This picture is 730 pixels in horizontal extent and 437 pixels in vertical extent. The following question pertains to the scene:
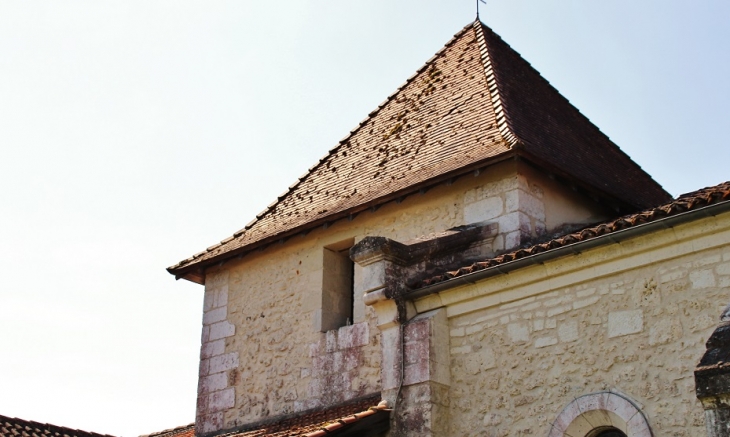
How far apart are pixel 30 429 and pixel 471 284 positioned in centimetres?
729

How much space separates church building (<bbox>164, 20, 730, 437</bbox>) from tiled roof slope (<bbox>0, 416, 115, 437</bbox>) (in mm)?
1837

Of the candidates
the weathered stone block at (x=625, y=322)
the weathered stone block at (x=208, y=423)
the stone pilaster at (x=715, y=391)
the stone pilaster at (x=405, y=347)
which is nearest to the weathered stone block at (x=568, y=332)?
the weathered stone block at (x=625, y=322)

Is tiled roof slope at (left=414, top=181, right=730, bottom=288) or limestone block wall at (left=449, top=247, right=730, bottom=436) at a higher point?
tiled roof slope at (left=414, top=181, right=730, bottom=288)

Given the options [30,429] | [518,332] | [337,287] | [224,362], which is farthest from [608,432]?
[30,429]

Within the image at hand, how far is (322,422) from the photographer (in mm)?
9266

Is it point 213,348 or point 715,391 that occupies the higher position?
point 213,348

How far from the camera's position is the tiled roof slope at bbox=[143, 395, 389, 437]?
8430 mm

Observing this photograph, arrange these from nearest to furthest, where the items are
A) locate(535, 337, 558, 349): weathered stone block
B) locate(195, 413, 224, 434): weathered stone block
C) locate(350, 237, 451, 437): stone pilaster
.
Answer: locate(535, 337, 558, 349): weathered stone block → locate(350, 237, 451, 437): stone pilaster → locate(195, 413, 224, 434): weathered stone block

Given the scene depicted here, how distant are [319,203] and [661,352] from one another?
5.08m

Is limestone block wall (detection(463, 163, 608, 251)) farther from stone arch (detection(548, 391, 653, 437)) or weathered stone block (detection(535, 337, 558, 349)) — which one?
stone arch (detection(548, 391, 653, 437))

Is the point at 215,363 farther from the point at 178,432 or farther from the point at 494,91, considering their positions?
the point at 494,91

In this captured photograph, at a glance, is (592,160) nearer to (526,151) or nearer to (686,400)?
(526,151)

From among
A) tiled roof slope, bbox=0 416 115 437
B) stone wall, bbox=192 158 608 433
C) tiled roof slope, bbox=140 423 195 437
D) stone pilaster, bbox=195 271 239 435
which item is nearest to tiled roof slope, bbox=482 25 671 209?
stone wall, bbox=192 158 608 433

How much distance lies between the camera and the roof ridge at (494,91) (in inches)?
381
